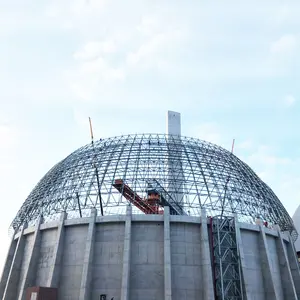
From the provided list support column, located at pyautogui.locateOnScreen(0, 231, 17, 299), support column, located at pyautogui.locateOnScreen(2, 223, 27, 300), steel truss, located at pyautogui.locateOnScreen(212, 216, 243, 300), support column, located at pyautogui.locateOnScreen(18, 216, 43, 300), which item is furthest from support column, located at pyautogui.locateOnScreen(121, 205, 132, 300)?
support column, located at pyautogui.locateOnScreen(0, 231, 17, 299)

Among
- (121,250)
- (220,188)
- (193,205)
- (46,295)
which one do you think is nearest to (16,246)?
(46,295)

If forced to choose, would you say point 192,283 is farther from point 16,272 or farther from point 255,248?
point 16,272

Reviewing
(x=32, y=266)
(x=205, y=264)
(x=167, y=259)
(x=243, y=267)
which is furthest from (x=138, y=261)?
(x=32, y=266)

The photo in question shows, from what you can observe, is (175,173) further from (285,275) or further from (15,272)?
(15,272)

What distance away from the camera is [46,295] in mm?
24906

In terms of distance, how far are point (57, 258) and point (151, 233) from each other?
779 cm

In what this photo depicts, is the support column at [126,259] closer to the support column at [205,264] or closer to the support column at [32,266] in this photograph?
the support column at [205,264]

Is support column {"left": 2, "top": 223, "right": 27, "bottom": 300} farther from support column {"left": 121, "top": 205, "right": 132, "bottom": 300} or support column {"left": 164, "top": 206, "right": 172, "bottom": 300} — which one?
support column {"left": 164, "top": 206, "right": 172, "bottom": 300}

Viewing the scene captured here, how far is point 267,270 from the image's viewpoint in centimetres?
2856

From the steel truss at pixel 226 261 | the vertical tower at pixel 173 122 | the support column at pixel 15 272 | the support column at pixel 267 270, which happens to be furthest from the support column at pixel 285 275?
the support column at pixel 15 272

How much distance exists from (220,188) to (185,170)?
12.3 ft

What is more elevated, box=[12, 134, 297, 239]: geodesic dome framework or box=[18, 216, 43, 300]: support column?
box=[12, 134, 297, 239]: geodesic dome framework

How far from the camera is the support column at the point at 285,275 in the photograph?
1167 inches

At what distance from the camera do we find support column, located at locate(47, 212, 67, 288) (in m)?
26.4
